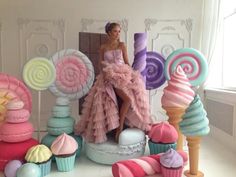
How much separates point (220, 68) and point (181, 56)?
101 cm

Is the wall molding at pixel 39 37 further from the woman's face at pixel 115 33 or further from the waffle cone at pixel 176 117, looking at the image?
the waffle cone at pixel 176 117

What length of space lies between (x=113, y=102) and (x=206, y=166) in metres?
0.77

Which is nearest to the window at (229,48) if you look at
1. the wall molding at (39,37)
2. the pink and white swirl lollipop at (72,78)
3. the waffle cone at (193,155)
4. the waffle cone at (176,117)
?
the waffle cone at (176,117)

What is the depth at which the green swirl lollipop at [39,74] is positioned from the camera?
181 cm

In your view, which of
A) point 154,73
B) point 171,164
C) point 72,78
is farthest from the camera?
point 154,73

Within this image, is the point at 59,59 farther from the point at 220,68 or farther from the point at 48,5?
the point at 220,68

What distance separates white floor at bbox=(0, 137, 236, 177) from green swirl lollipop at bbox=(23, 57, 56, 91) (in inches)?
25.0

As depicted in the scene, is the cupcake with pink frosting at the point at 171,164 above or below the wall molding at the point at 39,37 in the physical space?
below

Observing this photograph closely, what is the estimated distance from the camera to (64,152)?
144cm

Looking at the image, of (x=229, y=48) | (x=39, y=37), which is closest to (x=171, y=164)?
(x=229, y=48)

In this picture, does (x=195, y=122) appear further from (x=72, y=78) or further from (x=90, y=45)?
(x=90, y=45)

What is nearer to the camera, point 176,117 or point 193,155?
point 193,155

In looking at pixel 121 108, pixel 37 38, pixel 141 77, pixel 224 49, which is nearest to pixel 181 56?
pixel 141 77

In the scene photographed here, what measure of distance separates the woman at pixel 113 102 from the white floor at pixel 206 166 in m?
0.18
